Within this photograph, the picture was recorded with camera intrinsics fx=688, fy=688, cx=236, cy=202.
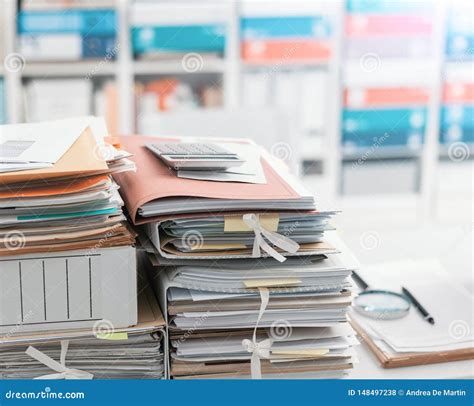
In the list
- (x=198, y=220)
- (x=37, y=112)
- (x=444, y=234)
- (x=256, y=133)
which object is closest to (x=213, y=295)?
(x=198, y=220)

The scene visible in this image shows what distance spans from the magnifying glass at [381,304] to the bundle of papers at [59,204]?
517 mm

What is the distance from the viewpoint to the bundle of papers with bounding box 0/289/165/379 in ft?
3.29

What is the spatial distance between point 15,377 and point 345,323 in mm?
512

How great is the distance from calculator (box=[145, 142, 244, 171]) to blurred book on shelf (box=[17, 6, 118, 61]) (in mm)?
2465

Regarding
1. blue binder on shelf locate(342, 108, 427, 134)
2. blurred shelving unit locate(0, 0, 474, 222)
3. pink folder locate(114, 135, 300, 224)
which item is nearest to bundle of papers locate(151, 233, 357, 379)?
pink folder locate(114, 135, 300, 224)

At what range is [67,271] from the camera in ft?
3.21

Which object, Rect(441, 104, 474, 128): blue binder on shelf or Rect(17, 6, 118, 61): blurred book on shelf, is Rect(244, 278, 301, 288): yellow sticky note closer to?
Rect(17, 6, 118, 61): blurred book on shelf

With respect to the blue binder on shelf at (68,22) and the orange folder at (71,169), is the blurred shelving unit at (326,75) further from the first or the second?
the orange folder at (71,169)

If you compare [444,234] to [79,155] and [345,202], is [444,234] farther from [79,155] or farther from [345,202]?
[345,202]

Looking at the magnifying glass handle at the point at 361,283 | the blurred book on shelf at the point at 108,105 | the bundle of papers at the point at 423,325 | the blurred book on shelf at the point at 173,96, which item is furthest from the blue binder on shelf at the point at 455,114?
the magnifying glass handle at the point at 361,283

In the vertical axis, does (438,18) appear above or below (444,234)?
above

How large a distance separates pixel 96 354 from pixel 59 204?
237 millimetres

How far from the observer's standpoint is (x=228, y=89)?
12.1 feet
